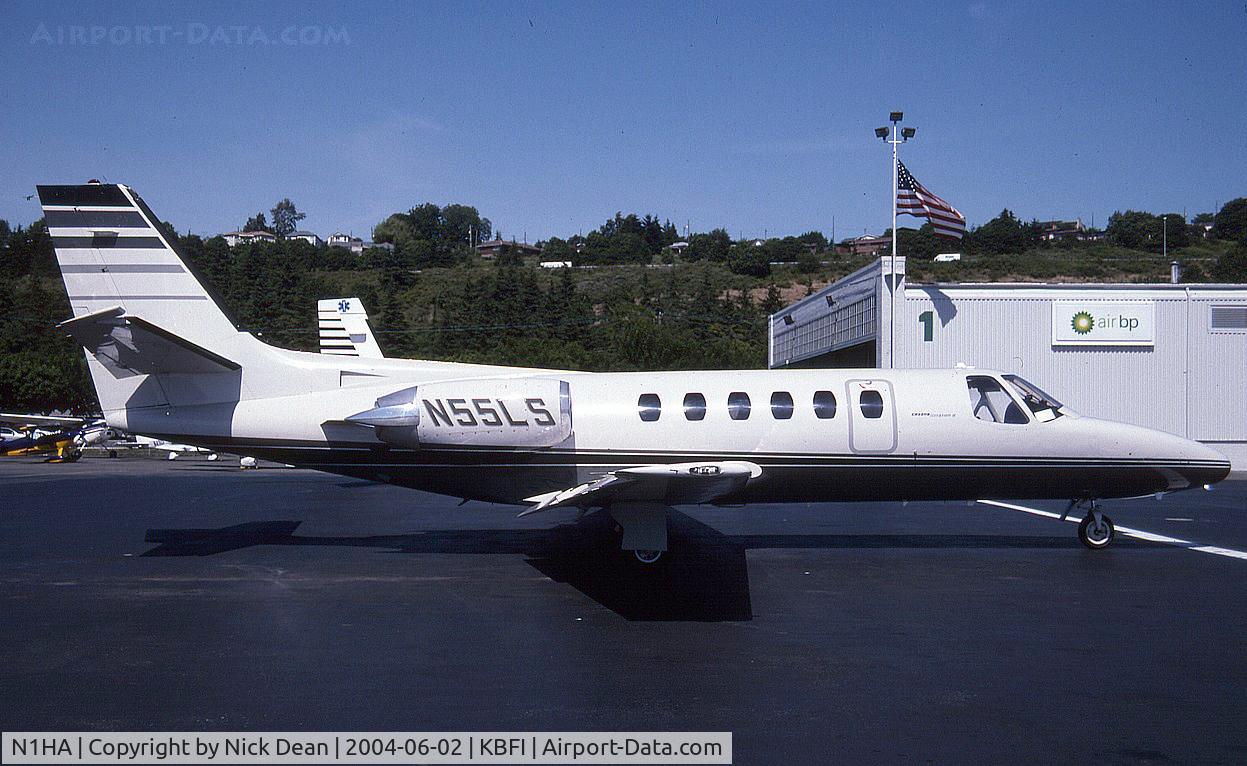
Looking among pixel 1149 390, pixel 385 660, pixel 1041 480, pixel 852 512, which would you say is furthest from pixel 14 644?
pixel 1149 390

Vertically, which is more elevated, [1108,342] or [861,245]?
[861,245]

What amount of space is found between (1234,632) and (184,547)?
524 inches

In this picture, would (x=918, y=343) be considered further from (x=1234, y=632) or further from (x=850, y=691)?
(x=850, y=691)

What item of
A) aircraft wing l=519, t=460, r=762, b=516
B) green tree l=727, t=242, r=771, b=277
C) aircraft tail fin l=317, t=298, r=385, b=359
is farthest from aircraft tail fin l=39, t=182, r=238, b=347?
green tree l=727, t=242, r=771, b=277

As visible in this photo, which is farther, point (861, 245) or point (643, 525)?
point (861, 245)

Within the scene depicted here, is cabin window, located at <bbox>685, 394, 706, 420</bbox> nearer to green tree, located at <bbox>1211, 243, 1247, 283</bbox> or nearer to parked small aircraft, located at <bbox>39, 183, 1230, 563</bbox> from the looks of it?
parked small aircraft, located at <bbox>39, 183, 1230, 563</bbox>

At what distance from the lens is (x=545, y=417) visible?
12.2 meters

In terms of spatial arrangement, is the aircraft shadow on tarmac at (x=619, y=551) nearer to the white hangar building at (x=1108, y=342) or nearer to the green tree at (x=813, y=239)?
the white hangar building at (x=1108, y=342)

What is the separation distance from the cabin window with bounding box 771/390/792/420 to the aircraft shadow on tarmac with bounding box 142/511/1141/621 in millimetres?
2048

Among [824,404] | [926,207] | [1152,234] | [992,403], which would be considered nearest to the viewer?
[824,404]

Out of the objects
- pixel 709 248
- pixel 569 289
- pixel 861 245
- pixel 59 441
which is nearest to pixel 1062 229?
pixel 861 245

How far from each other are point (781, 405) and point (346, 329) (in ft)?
59.6

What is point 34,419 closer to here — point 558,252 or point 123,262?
point 123,262

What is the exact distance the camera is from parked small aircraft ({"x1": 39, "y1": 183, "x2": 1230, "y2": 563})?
40.2 ft
